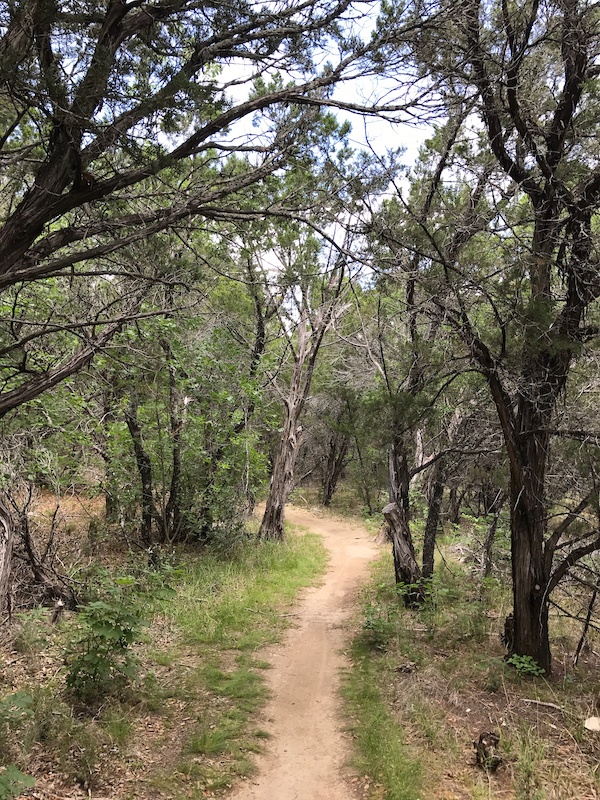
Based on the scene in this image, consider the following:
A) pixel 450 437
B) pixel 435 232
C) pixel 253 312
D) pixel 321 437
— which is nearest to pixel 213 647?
pixel 450 437

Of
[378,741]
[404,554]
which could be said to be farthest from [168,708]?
[404,554]

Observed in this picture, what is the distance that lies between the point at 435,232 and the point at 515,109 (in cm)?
132

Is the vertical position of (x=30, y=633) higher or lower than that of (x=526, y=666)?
lower

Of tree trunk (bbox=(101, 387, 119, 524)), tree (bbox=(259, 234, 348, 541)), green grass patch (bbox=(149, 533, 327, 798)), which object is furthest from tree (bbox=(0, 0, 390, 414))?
tree (bbox=(259, 234, 348, 541))

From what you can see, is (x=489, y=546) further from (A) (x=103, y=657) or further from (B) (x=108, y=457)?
(B) (x=108, y=457)

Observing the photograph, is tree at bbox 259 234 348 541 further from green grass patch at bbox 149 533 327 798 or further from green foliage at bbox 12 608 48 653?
green foliage at bbox 12 608 48 653

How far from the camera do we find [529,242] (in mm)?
5609

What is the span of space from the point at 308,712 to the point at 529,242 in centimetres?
542

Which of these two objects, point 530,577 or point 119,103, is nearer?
point 119,103

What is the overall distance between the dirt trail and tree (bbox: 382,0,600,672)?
2.35m

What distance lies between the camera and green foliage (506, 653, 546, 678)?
545 centimetres

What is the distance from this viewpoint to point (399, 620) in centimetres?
766

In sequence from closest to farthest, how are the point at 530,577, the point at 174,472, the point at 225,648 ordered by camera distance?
the point at 530,577
the point at 225,648
the point at 174,472

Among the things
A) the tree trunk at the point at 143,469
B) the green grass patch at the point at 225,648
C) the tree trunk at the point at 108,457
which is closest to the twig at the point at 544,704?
the green grass patch at the point at 225,648
